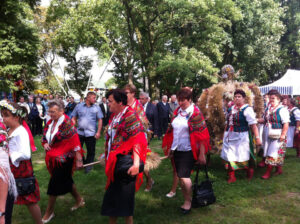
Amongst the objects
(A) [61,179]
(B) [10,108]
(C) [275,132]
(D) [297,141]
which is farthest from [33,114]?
(D) [297,141]

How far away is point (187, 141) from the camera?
4234 mm

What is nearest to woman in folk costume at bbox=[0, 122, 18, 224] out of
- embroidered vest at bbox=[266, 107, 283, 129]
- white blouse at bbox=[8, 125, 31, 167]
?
white blouse at bbox=[8, 125, 31, 167]

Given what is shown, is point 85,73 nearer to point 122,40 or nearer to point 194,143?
point 122,40

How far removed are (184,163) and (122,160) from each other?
147 cm

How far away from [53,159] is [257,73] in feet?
78.1

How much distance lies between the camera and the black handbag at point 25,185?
122 inches

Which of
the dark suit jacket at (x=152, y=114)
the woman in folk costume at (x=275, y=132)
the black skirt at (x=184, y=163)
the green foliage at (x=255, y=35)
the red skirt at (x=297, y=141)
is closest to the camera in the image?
the black skirt at (x=184, y=163)

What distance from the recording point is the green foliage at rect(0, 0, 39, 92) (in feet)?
47.6

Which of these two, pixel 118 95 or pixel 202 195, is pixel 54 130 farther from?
pixel 202 195

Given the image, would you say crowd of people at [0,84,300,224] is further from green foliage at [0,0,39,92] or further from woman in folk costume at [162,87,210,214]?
green foliage at [0,0,39,92]

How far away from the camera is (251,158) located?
5.81 metres

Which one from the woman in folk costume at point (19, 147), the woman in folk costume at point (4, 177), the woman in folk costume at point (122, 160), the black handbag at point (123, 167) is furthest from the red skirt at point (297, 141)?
the woman in folk costume at point (4, 177)

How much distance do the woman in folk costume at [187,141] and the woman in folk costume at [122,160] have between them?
123cm

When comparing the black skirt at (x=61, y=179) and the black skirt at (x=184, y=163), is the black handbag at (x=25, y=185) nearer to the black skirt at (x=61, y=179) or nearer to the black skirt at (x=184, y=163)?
the black skirt at (x=61, y=179)
